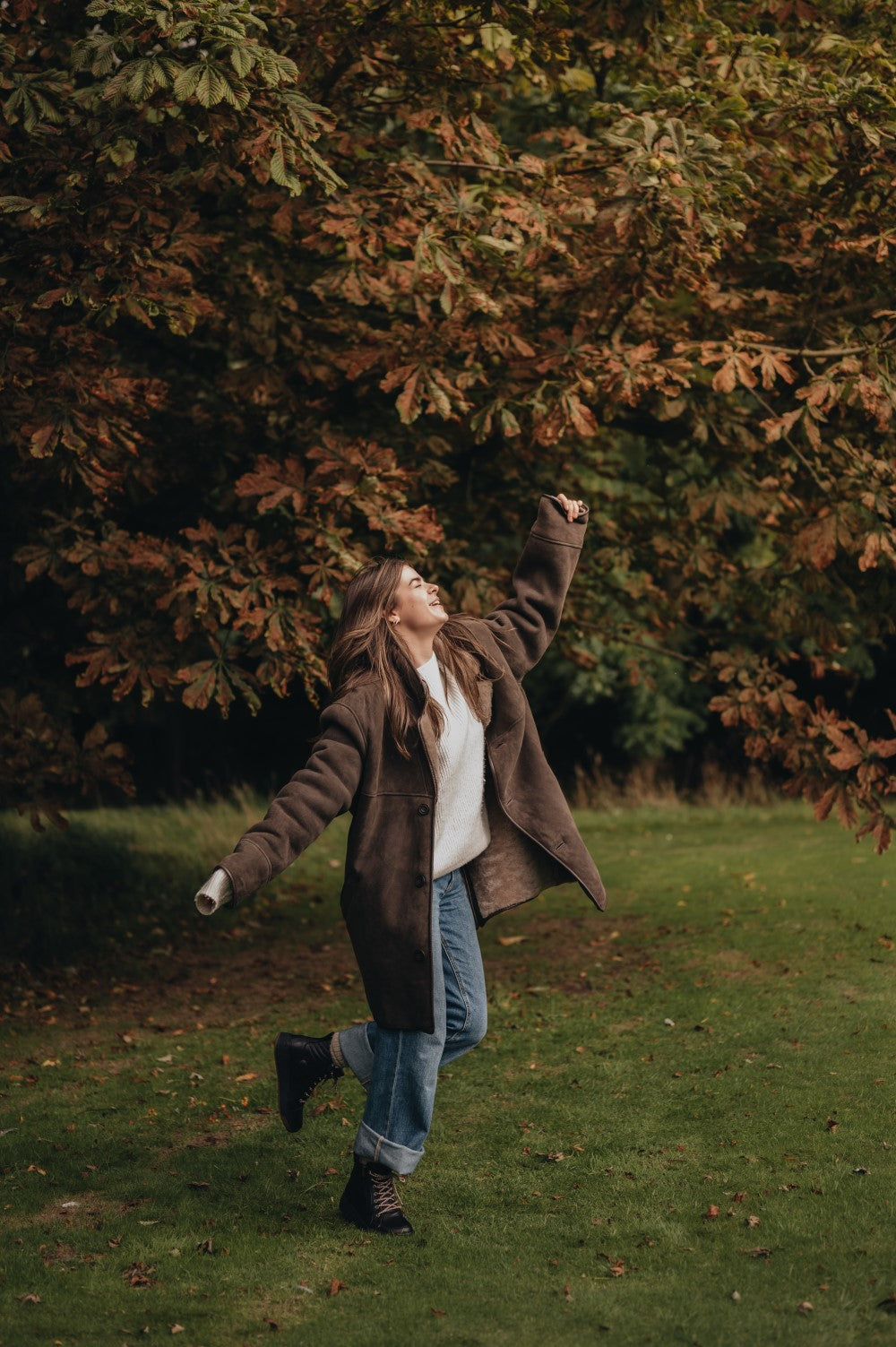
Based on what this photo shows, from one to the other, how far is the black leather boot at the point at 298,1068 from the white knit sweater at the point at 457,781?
2.21 feet

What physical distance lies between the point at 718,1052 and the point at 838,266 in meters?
3.59

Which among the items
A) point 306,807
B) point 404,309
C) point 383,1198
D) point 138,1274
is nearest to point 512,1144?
point 383,1198

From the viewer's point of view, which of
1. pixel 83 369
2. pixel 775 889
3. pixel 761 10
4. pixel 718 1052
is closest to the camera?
pixel 83 369

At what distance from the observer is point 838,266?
21.9 ft

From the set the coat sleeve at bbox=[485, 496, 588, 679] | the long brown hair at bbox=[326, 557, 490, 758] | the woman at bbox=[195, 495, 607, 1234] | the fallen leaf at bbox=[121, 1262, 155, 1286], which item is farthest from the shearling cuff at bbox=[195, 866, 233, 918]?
the coat sleeve at bbox=[485, 496, 588, 679]

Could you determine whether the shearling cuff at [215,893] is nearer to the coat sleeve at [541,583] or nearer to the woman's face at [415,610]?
the woman's face at [415,610]

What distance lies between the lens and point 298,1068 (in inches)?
168

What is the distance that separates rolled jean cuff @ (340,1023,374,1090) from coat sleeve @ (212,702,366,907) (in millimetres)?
667

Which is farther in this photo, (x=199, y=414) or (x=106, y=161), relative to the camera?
(x=199, y=414)

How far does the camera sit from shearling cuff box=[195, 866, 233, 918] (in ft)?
11.5

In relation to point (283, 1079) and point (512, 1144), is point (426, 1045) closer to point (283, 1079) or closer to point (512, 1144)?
point (283, 1079)

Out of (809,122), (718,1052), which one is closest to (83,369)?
(809,122)

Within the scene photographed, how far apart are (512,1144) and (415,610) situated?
1974 mm

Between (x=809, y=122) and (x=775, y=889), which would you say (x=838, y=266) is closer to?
(x=809, y=122)
